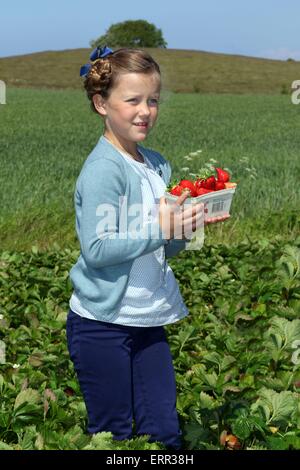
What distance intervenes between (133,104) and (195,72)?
6591 cm

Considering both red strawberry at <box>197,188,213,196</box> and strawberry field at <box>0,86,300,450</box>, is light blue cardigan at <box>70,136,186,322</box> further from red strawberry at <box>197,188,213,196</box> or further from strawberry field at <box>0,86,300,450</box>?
strawberry field at <box>0,86,300,450</box>

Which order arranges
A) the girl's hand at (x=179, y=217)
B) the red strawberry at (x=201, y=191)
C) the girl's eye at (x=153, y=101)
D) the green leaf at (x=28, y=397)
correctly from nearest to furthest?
the girl's hand at (x=179, y=217) < the red strawberry at (x=201, y=191) < the girl's eye at (x=153, y=101) < the green leaf at (x=28, y=397)

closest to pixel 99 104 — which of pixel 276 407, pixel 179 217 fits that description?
pixel 179 217

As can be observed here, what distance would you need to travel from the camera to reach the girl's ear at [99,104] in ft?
9.80

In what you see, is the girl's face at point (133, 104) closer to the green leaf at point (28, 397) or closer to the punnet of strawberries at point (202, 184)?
the punnet of strawberries at point (202, 184)

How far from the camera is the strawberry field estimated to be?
11.2 feet

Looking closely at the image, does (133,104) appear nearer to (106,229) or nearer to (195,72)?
(106,229)

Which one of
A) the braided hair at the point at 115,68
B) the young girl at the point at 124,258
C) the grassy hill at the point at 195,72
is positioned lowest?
the young girl at the point at 124,258

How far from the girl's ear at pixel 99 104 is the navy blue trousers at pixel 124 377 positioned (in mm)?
755

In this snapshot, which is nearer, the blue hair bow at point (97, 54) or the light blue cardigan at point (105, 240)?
the light blue cardigan at point (105, 240)

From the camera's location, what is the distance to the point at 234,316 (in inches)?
213


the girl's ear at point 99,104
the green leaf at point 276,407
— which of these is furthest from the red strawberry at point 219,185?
the green leaf at point 276,407
